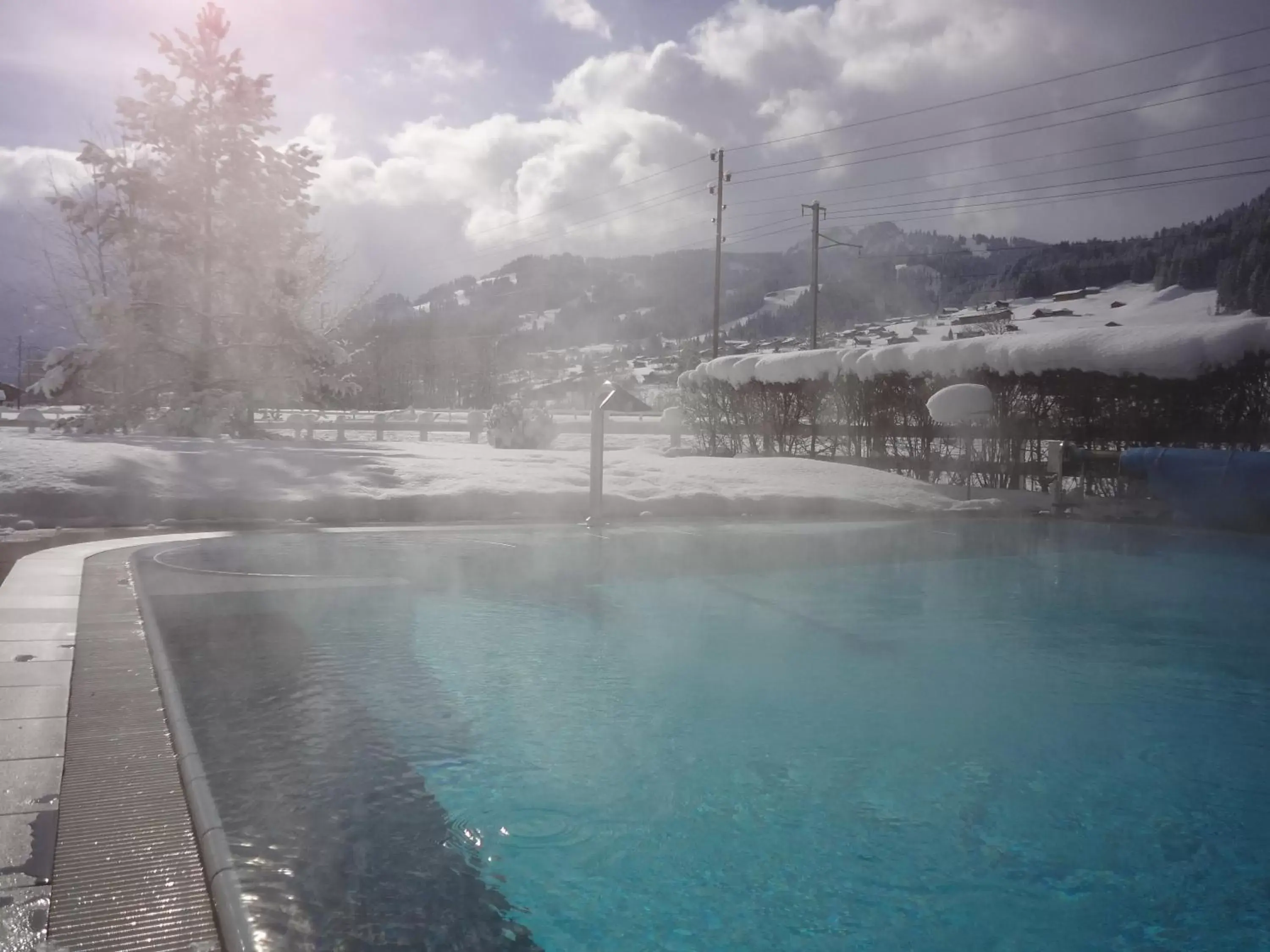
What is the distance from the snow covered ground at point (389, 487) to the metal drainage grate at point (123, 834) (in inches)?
207

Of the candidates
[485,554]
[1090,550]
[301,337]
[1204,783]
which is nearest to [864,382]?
[1090,550]

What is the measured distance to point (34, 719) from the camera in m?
2.55

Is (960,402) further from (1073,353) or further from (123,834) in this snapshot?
(123,834)

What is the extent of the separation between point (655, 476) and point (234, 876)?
8999 mm

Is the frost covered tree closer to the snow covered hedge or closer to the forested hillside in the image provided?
the snow covered hedge

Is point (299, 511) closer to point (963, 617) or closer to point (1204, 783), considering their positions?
point (963, 617)

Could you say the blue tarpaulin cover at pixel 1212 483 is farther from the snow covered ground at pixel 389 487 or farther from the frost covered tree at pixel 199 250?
the frost covered tree at pixel 199 250

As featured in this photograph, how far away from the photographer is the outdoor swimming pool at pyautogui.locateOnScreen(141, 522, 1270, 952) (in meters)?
2.18

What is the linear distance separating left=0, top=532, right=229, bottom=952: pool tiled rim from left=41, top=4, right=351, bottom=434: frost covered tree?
11.4m

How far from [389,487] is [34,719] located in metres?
6.78

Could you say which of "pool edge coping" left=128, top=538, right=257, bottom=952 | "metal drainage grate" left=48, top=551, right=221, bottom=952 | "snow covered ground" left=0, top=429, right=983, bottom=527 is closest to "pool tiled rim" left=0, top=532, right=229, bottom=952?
"metal drainage grate" left=48, top=551, right=221, bottom=952

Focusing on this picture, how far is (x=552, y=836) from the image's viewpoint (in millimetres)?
2582

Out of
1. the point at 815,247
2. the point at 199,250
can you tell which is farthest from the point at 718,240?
the point at 199,250

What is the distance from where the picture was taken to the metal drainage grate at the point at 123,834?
1.59m
